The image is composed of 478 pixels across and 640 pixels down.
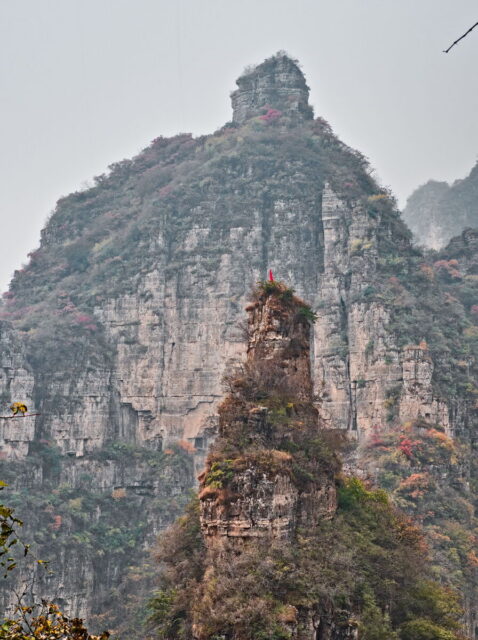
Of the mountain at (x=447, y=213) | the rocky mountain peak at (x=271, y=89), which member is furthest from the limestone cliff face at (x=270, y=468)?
the mountain at (x=447, y=213)

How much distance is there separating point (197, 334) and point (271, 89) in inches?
908

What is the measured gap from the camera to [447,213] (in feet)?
324

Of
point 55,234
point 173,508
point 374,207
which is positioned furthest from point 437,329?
point 55,234

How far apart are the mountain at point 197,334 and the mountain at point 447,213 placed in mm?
31112

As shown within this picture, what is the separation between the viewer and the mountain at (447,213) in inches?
3812

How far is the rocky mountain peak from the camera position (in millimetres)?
71875

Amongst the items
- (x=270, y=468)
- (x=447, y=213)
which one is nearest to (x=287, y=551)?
(x=270, y=468)

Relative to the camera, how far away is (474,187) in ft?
318

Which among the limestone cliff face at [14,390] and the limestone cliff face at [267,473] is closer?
the limestone cliff face at [267,473]

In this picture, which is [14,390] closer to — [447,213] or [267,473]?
[267,473]

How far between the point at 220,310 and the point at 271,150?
42.8ft

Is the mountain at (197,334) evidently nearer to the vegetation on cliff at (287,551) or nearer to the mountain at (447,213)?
the vegetation on cliff at (287,551)

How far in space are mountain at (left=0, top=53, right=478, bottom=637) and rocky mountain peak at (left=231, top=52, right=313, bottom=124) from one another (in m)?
0.69

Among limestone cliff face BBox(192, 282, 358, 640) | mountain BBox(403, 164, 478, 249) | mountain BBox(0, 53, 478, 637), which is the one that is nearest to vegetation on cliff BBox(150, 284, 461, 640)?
limestone cliff face BBox(192, 282, 358, 640)
